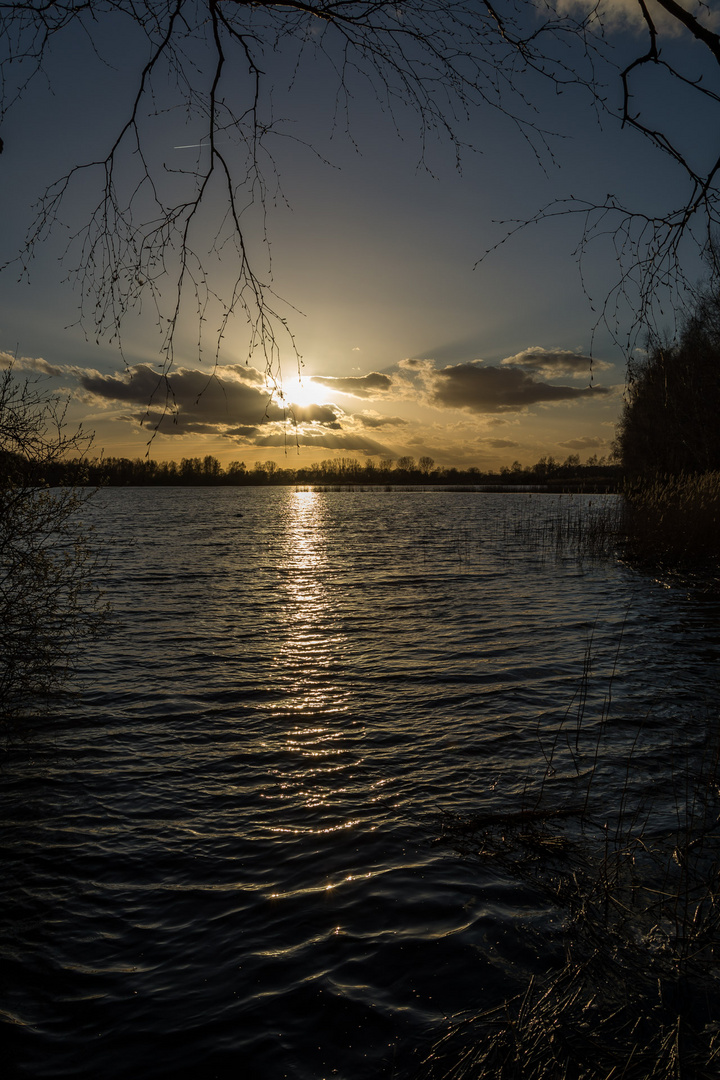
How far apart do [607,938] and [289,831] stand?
2858 millimetres

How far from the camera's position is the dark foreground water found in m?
3.53

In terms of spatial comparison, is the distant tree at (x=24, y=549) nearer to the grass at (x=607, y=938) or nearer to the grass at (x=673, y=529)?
the grass at (x=607, y=938)

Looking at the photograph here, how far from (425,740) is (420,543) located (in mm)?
26028

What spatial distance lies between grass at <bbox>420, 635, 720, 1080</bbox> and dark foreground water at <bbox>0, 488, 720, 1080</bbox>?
0.67 feet

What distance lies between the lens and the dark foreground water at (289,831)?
3527 millimetres

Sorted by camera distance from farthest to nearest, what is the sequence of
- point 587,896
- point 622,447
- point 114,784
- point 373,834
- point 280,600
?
point 622,447, point 280,600, point 114,784, point 373,834, point 587,896

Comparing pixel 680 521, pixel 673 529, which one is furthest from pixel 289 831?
pixel 673 529

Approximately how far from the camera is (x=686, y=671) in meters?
10.6

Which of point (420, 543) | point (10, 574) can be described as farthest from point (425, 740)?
point (420, 543)

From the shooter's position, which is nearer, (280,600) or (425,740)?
(425,740)

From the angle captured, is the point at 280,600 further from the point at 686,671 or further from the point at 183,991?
the point at 183,991

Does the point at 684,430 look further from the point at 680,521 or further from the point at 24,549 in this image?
the point at 24,549

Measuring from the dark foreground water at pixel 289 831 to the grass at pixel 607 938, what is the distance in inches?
8.0

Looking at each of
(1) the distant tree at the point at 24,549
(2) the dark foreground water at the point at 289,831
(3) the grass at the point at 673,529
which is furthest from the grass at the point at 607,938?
(3) the grass at the point at 673,529
